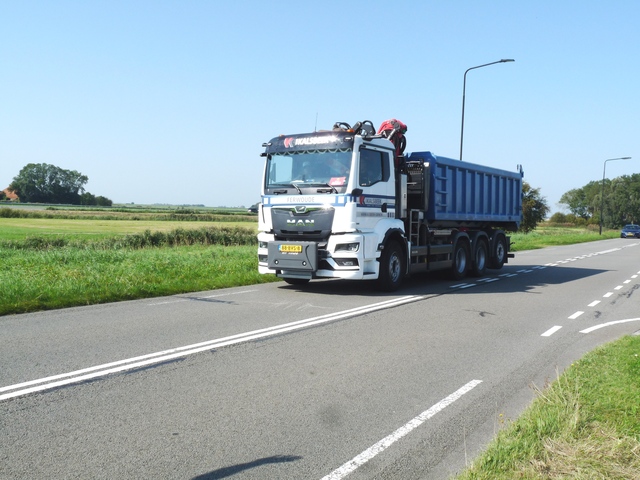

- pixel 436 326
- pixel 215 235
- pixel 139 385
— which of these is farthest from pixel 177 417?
pixel 215 235

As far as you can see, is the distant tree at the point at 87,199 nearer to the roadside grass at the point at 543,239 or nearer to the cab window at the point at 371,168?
the roadside grass at the point at 543,239

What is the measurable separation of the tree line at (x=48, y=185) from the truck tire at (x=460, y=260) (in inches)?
4426

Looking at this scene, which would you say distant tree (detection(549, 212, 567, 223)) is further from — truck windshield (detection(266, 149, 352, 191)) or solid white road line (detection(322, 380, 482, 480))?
solid white road line (detection(322, 380, 482, 480))

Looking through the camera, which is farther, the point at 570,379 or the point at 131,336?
the point at 131,336

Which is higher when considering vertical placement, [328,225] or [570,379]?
[328,225]

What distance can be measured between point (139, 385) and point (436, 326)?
477 centimetres

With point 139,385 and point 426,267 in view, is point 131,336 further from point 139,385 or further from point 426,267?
point 426,267

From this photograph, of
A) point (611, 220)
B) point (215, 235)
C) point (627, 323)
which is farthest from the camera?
point (611, 220)

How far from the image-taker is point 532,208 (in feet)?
210

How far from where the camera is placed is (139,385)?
557 centimetres

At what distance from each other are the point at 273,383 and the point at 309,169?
24.4ft

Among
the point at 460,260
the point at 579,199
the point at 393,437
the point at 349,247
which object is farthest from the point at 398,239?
the point at 579,199

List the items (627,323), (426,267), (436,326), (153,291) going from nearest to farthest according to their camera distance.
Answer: (436,326) → (627,323) → (153,291) → (426,267)

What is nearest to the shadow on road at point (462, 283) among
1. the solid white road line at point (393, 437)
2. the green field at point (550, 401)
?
the green field at point (550, 401)
